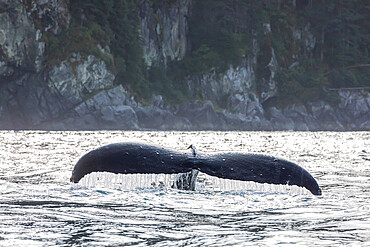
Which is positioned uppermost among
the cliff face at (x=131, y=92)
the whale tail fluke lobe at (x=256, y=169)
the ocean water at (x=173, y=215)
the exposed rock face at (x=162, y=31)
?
the exposed rock face at (x=162, y=31)

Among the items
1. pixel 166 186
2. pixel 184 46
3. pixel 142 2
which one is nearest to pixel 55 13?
pixel 142 2

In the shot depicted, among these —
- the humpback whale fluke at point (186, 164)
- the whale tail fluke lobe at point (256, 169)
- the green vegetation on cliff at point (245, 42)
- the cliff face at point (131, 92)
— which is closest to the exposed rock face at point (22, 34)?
the cliff face at point (131, 92)

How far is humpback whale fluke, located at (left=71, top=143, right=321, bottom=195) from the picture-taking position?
6574mm

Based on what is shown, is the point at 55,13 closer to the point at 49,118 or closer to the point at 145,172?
the point at 49,118

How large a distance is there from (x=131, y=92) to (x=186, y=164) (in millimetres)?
61750

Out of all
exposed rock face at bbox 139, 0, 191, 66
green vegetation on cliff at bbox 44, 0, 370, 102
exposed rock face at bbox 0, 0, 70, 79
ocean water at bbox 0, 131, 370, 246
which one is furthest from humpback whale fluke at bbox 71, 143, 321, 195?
exposed rock face at bbox 139, 0, 191, 66

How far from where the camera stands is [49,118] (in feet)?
189

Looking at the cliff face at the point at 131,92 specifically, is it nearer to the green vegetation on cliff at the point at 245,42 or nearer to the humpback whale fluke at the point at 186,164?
the green vegetation on cliff at the point at 245,42

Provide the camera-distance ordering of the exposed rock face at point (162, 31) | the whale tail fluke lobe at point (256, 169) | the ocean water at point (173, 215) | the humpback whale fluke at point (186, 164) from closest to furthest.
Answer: the ocean water at point (173, 215) → the humpback whale fluke at point (186, 164) → the whale tail fluke lobe at point (256, 169) → the exposed rock face at point (162, 31)

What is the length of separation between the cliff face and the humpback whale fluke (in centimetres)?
5097

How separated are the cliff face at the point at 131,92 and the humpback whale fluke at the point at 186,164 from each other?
167 feet

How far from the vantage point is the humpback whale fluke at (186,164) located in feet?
21.6

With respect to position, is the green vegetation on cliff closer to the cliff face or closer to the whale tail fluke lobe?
the cliff face

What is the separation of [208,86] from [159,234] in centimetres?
7390
